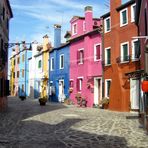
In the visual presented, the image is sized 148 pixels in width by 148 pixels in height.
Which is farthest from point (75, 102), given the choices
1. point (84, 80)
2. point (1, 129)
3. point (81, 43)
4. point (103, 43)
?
point (1, 129)

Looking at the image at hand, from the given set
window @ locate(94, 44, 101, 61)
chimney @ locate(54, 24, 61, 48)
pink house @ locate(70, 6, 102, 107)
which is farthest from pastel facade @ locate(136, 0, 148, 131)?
chimney @ locate(54, 24, 61, 48)

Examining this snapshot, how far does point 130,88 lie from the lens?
26.7 meters

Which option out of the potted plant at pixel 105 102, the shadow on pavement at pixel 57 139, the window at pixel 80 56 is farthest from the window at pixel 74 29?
the shadow on pavement at pixel 57 139

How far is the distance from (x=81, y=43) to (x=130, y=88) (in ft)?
36.0

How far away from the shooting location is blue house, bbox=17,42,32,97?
61.9m

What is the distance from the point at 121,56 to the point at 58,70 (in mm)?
16372

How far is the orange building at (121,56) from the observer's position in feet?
86.6

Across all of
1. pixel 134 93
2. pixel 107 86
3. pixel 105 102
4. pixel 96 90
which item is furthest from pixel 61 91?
pixel 134 93

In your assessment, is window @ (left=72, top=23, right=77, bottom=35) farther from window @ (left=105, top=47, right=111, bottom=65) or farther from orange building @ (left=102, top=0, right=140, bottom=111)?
window @ (left=105, top=47, right=111, bottom=65)

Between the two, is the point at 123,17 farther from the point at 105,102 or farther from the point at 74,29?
the point at 74,29

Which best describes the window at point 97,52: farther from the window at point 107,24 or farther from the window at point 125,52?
the window at point 125,52

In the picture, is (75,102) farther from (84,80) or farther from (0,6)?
(0,6)

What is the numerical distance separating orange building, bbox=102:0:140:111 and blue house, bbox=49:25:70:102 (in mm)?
11049

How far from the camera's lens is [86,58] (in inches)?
1366
